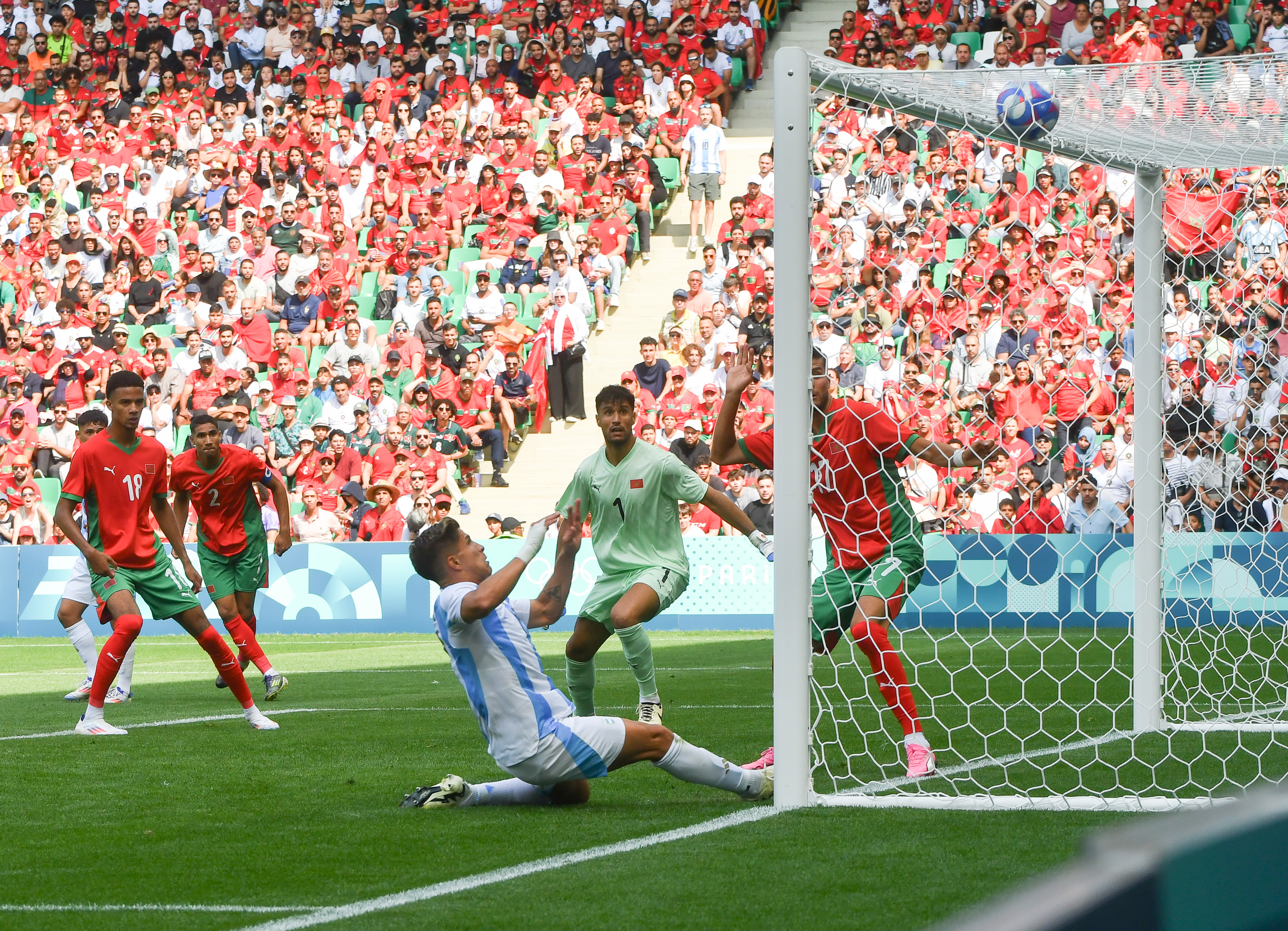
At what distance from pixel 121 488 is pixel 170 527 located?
1.31ft

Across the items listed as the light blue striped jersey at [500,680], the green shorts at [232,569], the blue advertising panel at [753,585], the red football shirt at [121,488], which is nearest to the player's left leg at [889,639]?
the light blue striped jersey at [500,680]

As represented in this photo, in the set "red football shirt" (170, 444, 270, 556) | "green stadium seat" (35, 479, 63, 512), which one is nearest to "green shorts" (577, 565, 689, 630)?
"red football shirt" (170, 444, 270, 556)

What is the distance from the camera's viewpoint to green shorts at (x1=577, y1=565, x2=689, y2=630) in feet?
25.9

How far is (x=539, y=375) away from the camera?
2036cm

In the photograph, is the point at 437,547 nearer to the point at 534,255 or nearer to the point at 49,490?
the point at 49,490

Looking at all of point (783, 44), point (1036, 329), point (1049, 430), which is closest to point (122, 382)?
point (1049, 430)

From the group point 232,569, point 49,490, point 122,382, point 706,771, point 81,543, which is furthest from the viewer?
point 49,490

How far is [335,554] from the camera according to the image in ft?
59.1

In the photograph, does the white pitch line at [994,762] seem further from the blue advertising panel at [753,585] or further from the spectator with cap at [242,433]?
the spectator with cap at [242,433]

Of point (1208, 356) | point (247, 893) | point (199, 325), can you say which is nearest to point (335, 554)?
point (199, 325)

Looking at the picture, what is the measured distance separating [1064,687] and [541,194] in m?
13.0

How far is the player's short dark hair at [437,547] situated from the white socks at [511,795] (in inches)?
36.3

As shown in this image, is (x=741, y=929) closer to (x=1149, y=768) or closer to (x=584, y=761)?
(x=584, y=761)

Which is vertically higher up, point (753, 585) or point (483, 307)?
point (483, 307)
